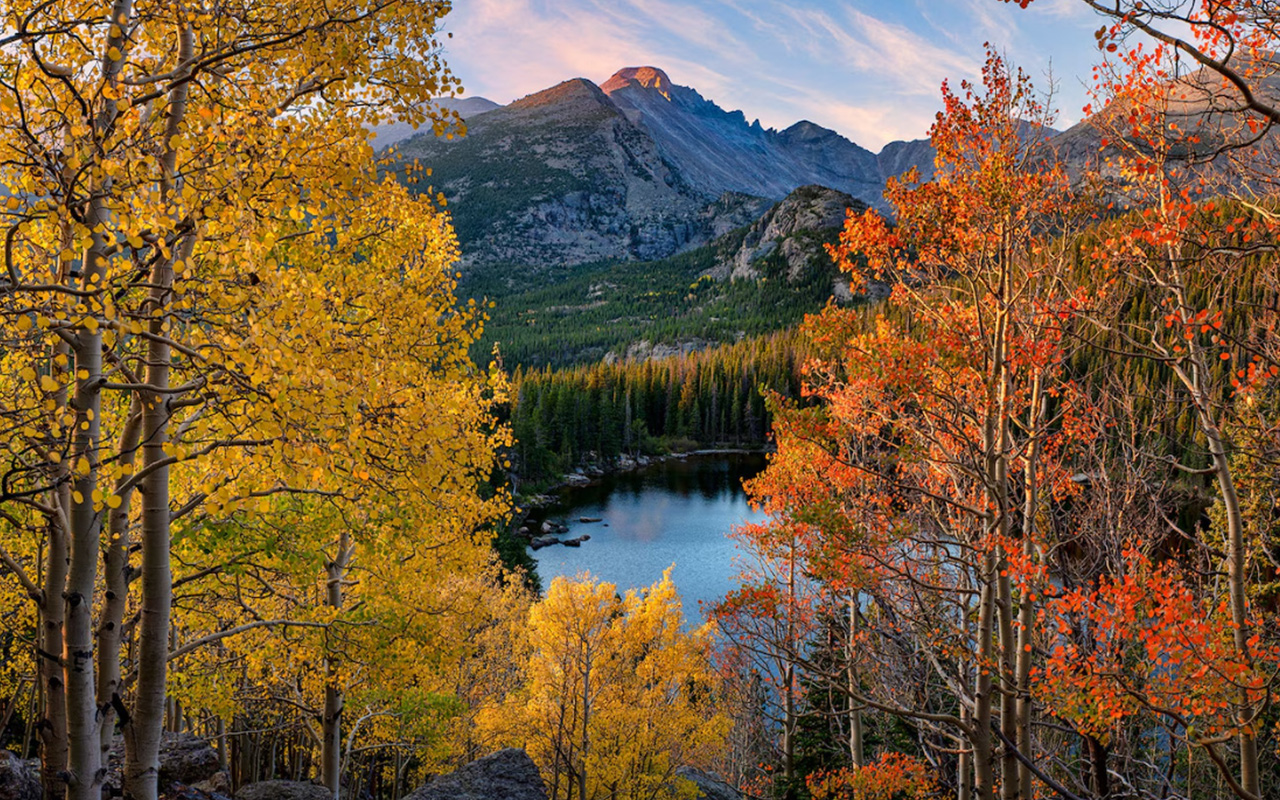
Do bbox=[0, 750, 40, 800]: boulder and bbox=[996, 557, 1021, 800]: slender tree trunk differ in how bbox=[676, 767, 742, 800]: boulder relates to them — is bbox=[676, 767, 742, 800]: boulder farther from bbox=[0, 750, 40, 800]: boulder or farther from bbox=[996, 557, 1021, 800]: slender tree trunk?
bbox=[0, 750, 40, 800]: boulder

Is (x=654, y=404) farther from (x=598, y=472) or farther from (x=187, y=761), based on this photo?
(x=187, y=761)

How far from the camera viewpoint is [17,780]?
7.10 meters

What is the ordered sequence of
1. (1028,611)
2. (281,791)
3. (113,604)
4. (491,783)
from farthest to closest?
(491,783), (281,791), (1028,611), (113,604)

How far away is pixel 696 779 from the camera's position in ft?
63.0

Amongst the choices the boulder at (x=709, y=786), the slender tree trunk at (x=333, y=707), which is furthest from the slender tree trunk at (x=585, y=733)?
the slender tree trunk at (x=333, y=707)

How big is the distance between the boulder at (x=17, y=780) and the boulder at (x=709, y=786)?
14.0 meters

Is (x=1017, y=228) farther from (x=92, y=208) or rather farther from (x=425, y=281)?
(x=92, y=208)

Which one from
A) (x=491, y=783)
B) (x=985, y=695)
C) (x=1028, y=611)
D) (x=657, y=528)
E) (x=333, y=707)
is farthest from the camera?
(x=657, y=528)

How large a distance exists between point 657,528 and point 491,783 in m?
44.4

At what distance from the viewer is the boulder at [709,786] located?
18.1 meters

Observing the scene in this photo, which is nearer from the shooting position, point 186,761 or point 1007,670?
point 1007,670

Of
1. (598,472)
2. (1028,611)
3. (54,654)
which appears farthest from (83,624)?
(598,472)

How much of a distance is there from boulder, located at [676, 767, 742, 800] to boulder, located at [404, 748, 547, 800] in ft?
26.4

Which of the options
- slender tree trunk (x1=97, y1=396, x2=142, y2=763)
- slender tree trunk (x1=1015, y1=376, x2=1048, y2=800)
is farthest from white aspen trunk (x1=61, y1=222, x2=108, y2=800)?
slender tree trunk (x1=1015, y1=376, x2=1048, y2=800)
